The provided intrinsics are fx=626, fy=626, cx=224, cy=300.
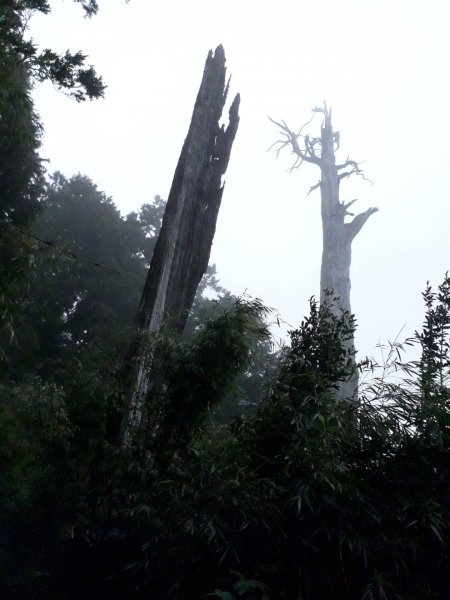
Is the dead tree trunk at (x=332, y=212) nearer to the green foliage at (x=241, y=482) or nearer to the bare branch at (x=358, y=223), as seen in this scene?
the bare branch at (x=358, y=223)

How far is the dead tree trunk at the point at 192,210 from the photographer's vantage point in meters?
6.43

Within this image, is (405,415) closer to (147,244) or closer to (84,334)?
(84,334)

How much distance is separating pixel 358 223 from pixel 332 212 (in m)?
0.78

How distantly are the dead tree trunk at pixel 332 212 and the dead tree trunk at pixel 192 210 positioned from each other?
5.23 metres

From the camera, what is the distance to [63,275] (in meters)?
15.8

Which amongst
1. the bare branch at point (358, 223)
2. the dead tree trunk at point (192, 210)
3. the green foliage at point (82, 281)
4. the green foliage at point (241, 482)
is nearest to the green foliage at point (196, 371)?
the green foliage at point (241, 482)

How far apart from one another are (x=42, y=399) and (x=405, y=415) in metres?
2.37

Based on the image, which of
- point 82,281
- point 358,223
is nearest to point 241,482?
point 358,223

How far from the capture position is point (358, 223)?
1523cm

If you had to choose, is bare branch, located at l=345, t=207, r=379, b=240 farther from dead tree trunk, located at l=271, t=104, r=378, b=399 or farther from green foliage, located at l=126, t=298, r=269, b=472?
green foliage, located at l=126, t=298, r=269, b=472

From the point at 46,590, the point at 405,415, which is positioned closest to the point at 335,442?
the point at 405,415

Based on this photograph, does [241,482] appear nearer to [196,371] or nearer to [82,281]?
[196,371]

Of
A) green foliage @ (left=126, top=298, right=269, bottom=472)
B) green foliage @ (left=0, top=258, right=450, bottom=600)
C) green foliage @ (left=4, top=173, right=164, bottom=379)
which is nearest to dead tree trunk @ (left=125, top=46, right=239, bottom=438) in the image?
green foliage @ (left=0, top=258, right=450, bottom=600)

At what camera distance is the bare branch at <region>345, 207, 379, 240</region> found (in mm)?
15143
